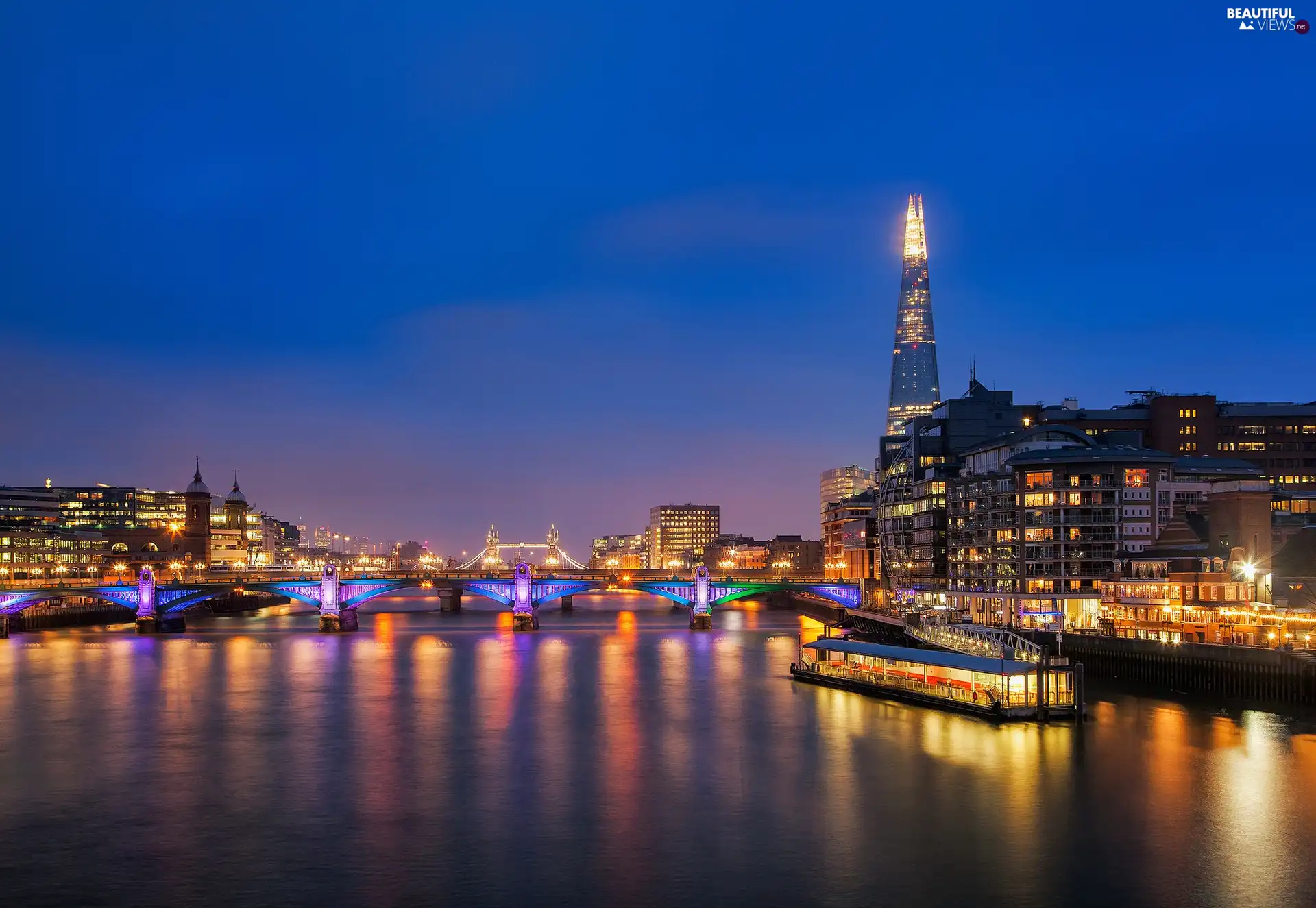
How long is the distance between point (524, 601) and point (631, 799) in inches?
4033

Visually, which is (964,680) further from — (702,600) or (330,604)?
(330,604)

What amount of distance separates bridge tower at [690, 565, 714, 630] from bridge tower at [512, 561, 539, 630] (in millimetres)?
18911

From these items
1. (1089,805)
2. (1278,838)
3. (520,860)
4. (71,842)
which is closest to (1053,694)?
(1089,805)

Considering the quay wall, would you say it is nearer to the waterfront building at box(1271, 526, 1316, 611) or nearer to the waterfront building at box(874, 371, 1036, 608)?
the waterfront building at box(1271, 526, 1316, 611)

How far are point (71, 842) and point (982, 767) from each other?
114 feet

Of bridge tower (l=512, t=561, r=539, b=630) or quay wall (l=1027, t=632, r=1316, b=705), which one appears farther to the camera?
bridge tower (l=512, t=561, r=539, b=630)

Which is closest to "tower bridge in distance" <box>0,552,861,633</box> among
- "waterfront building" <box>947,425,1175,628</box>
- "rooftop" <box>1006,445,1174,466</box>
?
"waterfront building" <box>947,425,1175,628</box>

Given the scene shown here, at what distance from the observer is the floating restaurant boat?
208ft

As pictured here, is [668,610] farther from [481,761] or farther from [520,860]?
[520,860]

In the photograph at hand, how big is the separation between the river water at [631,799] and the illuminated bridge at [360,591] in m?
61.6

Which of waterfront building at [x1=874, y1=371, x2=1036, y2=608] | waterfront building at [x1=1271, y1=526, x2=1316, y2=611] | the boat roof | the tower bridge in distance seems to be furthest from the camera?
waterfront building at [x1=874, y1=371, x2=1036, y2=608]

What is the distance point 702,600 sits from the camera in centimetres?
14888

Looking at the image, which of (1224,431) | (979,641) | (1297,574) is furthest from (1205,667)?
(1224,431)

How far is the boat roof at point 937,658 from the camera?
64.9m
